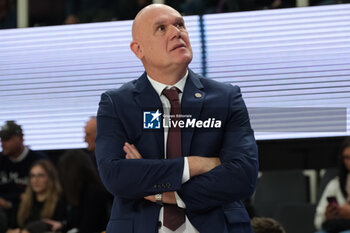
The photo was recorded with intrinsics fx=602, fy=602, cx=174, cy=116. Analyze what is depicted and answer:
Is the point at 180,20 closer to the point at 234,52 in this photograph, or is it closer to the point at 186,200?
the point at 186,200

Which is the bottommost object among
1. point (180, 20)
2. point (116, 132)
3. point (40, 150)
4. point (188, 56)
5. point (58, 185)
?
point (58, 185)

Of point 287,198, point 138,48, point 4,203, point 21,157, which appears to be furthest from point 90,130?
point 287,198

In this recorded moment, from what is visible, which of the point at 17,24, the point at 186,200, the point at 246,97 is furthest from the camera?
the point at 17,24

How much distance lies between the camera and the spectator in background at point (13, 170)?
174 inches

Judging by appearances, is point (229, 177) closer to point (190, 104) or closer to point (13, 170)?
point (190, 104)

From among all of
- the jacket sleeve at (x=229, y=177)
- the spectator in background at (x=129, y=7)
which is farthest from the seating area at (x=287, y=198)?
the jacket sleeve at (x=229, y=177)

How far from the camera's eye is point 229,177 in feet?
7.93

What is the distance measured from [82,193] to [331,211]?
1898 millimetres

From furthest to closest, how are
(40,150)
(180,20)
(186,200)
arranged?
(40,150), (180,20), (186,200)

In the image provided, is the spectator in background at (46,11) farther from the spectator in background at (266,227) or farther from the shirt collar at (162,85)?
the shirt collar at (162,85)

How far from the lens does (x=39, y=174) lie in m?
4.82

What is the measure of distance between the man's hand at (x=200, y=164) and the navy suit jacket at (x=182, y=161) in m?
0.02

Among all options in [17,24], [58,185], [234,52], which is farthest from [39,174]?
[234,52]

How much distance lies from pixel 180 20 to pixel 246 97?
47.7 inches
